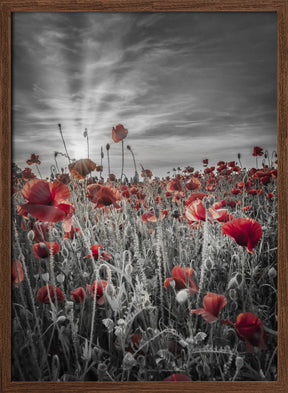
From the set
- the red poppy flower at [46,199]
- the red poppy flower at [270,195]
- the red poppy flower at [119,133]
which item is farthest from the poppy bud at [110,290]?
the red poppy flower at [270,195]

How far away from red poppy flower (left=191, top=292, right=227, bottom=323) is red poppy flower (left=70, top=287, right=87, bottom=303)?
368 millimetres

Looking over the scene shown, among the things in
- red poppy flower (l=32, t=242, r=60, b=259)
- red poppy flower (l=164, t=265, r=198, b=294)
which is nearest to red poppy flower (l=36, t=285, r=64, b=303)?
red poppy flower (l=32, t=242, r=60, b=259)

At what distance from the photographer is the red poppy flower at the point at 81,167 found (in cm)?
121

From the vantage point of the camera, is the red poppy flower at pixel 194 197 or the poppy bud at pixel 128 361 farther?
the red poppy flower at pixel 194 197

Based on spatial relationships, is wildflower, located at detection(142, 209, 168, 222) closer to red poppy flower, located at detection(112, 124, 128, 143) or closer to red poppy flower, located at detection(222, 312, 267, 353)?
red poppy flower, located at detection(112, 124, 128, 143)

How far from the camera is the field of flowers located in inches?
A: 45.3

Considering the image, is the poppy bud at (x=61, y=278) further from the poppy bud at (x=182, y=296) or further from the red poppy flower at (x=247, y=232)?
the red poppy flower at (x=247, y=232)

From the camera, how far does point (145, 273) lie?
1217 mm

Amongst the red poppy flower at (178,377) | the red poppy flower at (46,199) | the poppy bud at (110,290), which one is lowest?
the red poppy flower at (178,377)

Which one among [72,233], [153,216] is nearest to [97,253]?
[72,233]

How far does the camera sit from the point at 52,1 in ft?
3.94

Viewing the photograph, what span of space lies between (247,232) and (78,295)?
590 mm

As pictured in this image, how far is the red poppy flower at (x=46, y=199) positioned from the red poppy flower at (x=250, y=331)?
652 millimetres

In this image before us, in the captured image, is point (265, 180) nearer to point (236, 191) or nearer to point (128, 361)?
point (236, 191)
